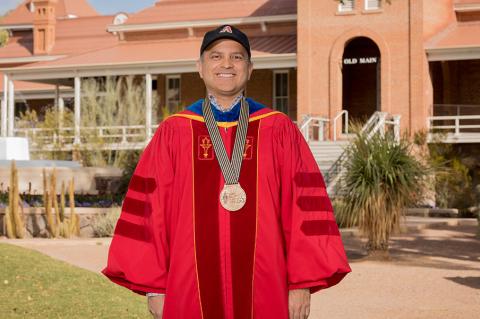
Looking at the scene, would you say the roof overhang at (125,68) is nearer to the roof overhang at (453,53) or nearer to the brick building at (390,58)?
the brick building at (390,58)

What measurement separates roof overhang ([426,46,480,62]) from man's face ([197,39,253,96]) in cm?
2398

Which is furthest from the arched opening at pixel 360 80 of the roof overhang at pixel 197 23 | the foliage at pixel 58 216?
the foliage at pixel 58 216

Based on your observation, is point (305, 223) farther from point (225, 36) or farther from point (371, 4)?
point (371, 4)

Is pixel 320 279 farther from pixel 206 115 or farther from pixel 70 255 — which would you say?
pixel 70 255

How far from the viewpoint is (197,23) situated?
33.9 meters

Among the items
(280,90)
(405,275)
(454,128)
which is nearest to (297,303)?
(405,275)

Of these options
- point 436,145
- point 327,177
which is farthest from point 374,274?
point 436,145

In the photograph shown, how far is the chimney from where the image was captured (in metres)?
43.5

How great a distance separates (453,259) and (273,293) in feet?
35.6

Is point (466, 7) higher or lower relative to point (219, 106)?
higher

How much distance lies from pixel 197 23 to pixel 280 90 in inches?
153

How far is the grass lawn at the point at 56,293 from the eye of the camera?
8625 millimetres

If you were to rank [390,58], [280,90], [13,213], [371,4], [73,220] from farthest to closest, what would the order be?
1. [280,90]
2. [371,4]
3. [390,58]
4. [73,220]
5. [13,213]

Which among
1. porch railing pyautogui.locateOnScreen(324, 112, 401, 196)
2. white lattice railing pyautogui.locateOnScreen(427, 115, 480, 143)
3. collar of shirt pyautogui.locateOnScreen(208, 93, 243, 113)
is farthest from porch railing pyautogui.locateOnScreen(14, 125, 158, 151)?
collar of shirt pyautogui.locateOnScreen(208, 93, 243, 113)
